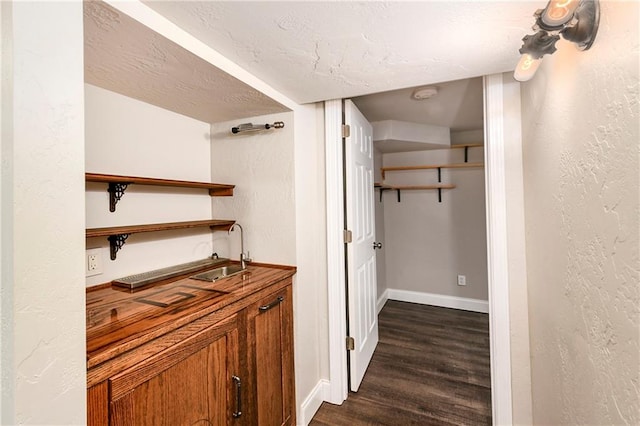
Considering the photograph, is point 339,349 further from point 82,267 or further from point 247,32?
point 247,32

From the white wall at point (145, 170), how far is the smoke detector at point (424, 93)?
1.58 metres

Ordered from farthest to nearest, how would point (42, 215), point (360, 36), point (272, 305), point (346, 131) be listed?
1. point (346, 131)
2. point (272, 305)
3. point (360, 36)
4. point (42, 215)

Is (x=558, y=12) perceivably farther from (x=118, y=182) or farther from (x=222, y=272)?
(x=222, y=272)

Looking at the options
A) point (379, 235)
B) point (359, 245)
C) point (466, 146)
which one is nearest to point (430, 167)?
point (466, 146)

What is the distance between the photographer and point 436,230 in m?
3.51

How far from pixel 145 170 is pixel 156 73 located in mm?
587

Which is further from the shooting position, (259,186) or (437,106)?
(437,106)

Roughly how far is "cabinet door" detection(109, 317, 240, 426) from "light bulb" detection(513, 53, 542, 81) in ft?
4.98

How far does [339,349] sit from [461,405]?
34.8 inches

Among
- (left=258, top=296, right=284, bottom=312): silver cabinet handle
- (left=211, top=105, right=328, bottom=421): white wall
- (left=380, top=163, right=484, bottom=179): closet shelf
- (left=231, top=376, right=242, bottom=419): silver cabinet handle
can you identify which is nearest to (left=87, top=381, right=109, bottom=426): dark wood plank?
(left=231, top=376, right=242, bottom=419): silver cabinet handle

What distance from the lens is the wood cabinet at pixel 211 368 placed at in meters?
0.82

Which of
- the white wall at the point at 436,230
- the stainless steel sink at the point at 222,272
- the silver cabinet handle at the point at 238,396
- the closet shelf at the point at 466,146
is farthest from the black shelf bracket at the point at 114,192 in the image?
the closet shelf at the point at 466,146

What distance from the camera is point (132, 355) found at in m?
0.85


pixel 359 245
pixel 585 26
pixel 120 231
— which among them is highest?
pixel 585 26
